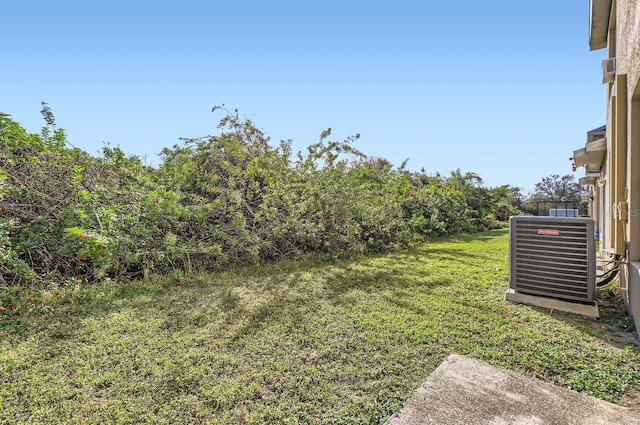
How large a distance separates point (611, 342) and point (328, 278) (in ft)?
10.4

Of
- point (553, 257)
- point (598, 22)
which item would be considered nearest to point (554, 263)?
point (553, 257)

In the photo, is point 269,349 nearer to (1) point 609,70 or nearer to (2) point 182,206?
(2) point 182,206

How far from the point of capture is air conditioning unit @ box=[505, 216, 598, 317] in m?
3.25

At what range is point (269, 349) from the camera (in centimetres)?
253

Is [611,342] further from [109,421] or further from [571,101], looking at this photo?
[571,101]

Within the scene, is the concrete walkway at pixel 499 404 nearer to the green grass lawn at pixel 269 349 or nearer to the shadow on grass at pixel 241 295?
the green grass lawn at pixel 269 349

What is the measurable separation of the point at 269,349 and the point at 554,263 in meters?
3.16

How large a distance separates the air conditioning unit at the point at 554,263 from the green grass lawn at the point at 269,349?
210 mm

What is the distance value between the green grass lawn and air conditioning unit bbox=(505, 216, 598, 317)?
0.21 m

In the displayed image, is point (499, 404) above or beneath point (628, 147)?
beneath

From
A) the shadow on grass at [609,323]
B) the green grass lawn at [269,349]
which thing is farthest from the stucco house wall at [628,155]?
the green grass lawn at [269,349]

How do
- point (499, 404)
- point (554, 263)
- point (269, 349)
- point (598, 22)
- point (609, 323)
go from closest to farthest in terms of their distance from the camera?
1. point (499, 404)
2. point (269, 349)
3. point (609, 323)
4. point (554, 263)
5. point (598, 22)

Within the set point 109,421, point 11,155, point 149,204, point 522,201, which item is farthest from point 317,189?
point 522,201

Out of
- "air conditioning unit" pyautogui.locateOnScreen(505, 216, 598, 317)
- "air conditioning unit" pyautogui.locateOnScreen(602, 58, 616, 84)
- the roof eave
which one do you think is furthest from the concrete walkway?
the roof eave
